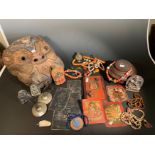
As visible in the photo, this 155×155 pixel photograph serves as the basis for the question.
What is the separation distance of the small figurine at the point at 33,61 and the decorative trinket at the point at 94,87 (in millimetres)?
220

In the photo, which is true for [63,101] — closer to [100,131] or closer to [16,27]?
[100,131]

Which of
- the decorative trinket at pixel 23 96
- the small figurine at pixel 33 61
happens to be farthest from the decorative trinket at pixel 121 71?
the decorative trinket at pixel 23 96

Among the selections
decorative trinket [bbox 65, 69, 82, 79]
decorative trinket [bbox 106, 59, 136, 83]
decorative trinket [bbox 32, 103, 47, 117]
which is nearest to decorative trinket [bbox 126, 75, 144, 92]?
decorative trinket [bbox 106, 59, 136, 83]

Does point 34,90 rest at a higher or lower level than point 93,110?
higher

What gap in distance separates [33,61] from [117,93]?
2.32 feet

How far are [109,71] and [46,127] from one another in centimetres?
68

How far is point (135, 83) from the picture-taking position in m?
1.36

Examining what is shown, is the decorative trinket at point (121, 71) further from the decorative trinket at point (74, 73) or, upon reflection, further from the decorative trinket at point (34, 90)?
the decorative trinket at point (34, 90)

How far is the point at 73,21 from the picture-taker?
1483 mm

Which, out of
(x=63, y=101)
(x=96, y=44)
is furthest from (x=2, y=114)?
(x=96, y=44)

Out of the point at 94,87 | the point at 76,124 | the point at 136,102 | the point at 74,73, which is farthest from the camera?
the point at 74,73

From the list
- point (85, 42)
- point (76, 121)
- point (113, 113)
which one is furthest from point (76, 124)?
point (85, 42)

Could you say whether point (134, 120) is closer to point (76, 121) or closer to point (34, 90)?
point (76, 121)

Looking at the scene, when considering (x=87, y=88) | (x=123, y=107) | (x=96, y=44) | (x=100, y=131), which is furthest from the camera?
(x=96, y=44)
